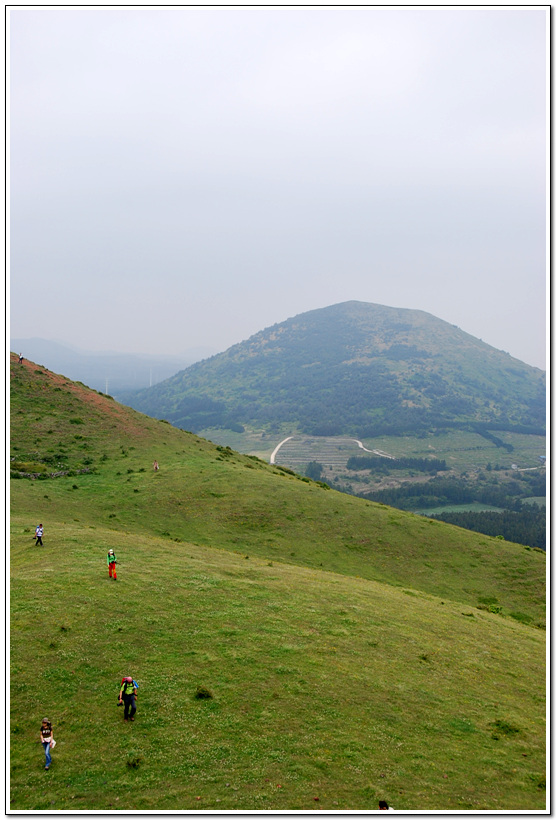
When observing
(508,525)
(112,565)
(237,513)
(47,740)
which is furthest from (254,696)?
(508,525)

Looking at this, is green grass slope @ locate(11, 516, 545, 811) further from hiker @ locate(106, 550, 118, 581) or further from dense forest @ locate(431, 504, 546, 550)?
dense forest @ locate(431, 504, 546, 550)

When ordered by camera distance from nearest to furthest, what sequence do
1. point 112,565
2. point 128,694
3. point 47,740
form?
point 47,740
point 128,694
point 112,565

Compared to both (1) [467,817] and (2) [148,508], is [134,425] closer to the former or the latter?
(2) [148,508]

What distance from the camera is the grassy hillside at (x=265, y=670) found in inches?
668

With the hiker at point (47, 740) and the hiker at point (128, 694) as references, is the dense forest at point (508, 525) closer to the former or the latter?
the hiker at point (128, 694)

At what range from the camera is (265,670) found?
76.8 ft

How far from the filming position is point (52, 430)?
71250 mm

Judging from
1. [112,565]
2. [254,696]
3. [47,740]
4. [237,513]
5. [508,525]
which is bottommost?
[508,525]

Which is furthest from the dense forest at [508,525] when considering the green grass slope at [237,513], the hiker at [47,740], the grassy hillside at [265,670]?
the hiker at [47,740]

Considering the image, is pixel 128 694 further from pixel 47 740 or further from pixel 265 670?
pixel 265 670

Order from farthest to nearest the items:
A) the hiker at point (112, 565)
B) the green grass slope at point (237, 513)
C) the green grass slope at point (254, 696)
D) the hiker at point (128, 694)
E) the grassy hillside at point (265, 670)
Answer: the green grass slope at point (237, 513), the hiker at point (112, 565), the hiker at point (128, 694), the grassy hillside at point (265, 670), the green grass slope at point (254, 696)

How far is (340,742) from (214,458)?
195 feet

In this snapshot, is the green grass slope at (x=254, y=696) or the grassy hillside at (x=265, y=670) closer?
the green grass slope at (x=254, y=696)
